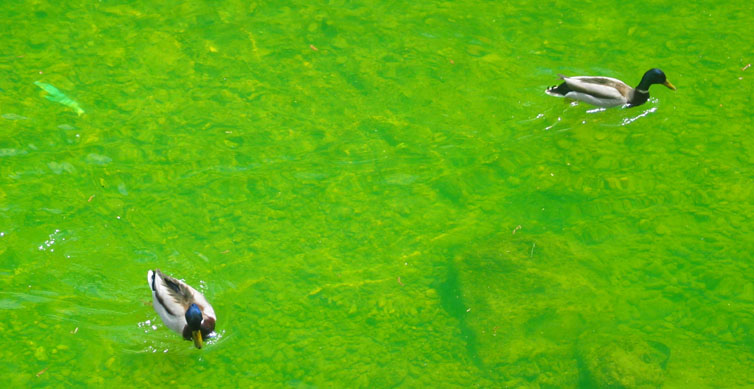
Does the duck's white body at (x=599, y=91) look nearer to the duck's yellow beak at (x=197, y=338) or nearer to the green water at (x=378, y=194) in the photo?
the green water at (x=378, y=194)

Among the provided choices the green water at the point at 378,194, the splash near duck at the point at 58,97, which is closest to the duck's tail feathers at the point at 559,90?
the green water at the point at 378,194

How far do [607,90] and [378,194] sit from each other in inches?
79.4

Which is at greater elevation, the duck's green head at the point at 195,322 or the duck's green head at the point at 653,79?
the duck's green head at the point at 653,79

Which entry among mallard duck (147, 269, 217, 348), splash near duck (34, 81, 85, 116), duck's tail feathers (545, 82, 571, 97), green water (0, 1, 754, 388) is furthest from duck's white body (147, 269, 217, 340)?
duck's tail feathers (545, 82, 571, 97)

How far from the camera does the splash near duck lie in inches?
237

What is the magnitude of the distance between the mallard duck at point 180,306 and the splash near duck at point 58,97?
6.38ft

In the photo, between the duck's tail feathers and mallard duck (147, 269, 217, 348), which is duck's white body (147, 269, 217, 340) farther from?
the duck's tail feathers

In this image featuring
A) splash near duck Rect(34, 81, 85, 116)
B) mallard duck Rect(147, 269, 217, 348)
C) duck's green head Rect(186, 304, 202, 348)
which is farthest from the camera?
splash near duck Rect(34, 81, 85, 116)

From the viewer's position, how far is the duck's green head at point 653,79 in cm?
602

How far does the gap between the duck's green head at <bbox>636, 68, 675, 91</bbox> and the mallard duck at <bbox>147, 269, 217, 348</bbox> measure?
3.68 metres

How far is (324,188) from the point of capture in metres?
5.48

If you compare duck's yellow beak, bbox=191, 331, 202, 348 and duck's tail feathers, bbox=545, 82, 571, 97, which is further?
duck's tail feathers, bbox=545, 82, 571, 97

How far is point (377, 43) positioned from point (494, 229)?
2286 millimetres

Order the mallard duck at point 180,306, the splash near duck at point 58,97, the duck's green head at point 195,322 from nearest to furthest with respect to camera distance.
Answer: the duck's green head at point 195,322 → the mallard duck at point 180,306 → the splash near duck at point 58,97
